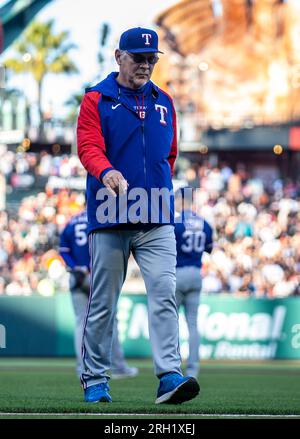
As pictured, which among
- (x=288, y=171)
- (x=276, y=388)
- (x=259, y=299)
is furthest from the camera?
(x=288, y=171)

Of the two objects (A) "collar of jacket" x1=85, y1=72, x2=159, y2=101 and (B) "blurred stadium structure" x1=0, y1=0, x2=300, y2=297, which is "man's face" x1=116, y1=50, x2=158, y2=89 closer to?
(A) "collar of jacket" x1=85, y1=72, x2=159, y2=101

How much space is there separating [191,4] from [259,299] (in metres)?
31.4

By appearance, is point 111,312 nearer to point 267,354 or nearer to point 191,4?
point 267,354

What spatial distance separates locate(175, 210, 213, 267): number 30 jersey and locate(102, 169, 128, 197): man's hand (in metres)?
5.18

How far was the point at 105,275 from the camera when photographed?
787 cm

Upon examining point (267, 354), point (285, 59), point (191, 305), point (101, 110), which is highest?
point (285, 59)

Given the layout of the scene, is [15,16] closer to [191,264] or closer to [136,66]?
[191,264]

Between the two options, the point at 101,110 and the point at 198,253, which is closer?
the point at 101,110

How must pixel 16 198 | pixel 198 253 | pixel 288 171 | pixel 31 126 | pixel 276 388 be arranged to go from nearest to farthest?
pixel 276 388, pixel 198 253, pixel 16 198, pixel 31 126, pixel 288 171

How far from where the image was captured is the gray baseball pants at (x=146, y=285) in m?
7.80

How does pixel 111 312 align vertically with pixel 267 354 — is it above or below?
above

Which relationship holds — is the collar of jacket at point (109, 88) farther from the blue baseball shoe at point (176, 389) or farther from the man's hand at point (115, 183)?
the blue baseball shoe at point (176, 389)

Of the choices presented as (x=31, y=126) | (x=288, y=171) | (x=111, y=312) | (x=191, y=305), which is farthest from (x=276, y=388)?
(x=288, y=171)

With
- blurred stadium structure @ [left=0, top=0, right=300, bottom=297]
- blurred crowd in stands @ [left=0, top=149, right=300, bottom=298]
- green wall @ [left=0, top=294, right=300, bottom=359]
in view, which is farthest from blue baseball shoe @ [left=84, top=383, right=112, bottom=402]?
blurred stadium structure @ [left=0, top=0, right=300, bottom=297]
